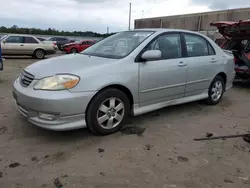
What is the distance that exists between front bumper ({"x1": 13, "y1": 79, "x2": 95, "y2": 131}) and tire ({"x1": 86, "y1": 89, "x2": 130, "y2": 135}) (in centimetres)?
11

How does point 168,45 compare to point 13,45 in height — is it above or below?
above

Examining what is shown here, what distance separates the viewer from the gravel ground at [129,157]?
246cm

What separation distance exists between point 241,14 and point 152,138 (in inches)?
832

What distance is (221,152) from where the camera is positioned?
310cm

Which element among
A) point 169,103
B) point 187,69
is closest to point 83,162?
point 169,103

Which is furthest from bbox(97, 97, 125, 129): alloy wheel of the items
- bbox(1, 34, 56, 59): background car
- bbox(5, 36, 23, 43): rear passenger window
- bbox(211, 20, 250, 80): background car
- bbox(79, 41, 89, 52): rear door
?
bbox(79, 41, 89, 52): rear door

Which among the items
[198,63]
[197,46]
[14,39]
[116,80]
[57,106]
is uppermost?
[14,39]

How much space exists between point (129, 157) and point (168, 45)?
6.86ft

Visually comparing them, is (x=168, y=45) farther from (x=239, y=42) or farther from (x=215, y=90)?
(x=239, y=42)

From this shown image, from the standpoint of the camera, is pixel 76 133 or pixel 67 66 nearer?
pixel 67 66

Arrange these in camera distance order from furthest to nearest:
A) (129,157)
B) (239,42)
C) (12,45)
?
1. (12,45)
2. (239,42)
3. (129,157)

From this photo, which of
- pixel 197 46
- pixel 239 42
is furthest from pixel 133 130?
pixel 239 42

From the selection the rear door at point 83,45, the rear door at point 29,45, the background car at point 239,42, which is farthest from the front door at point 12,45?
the background car at point 239,42

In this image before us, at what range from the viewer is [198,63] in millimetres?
4473
